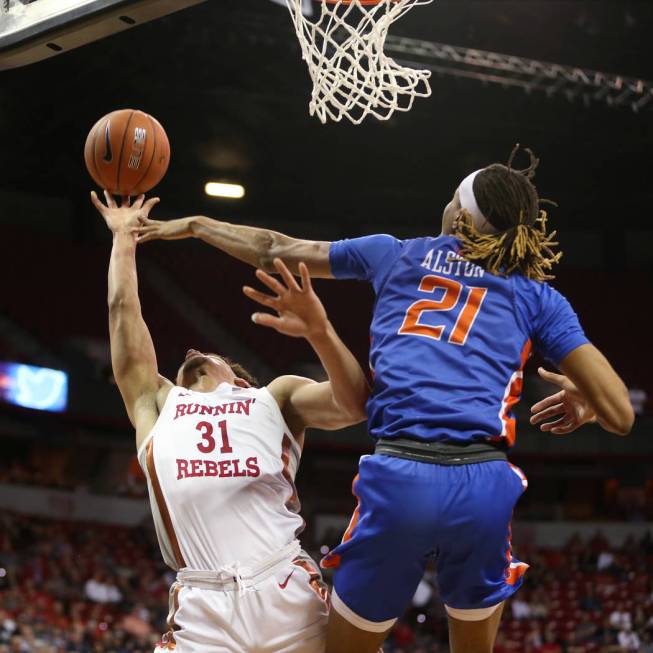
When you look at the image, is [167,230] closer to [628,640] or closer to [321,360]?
[321,360]

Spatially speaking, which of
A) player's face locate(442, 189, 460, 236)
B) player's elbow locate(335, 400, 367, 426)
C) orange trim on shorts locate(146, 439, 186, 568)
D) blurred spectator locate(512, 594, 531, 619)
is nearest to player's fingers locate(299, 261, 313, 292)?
player's elbow locate(335, 400, 367, 426)

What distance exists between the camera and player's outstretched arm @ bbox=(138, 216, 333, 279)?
304 cm

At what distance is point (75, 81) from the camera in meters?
12.8

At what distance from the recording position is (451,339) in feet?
9.25

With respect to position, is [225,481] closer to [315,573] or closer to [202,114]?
[315,573]

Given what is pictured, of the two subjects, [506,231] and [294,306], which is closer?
[294,306]

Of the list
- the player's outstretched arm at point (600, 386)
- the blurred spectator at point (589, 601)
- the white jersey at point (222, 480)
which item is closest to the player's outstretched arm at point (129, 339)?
the white jersey at point (222, 480)

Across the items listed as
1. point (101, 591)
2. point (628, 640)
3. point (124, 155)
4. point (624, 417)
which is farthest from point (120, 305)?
point (628, 640)

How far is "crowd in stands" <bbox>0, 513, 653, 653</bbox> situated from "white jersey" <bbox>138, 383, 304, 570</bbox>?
8.07 m

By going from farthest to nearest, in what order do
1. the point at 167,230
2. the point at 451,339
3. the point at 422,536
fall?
the point at 167,230, the point at 451,339, the point at 422,536

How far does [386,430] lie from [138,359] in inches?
47.2

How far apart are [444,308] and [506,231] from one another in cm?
29

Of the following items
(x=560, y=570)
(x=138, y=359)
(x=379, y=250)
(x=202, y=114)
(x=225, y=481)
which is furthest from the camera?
(x=560, y=570)

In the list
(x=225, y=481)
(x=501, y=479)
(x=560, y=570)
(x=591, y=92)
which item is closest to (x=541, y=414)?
(x=501, y=479)
